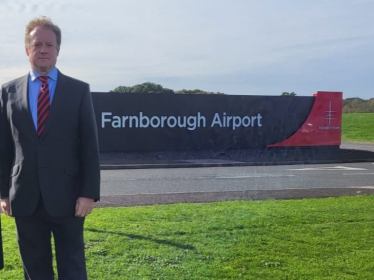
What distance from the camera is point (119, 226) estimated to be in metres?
6.11

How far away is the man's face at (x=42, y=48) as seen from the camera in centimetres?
292

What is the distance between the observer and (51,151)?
2928 millimetres

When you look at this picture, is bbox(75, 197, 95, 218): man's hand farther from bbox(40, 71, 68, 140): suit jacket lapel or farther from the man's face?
the man's face

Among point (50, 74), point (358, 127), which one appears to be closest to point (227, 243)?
point (50, 74)

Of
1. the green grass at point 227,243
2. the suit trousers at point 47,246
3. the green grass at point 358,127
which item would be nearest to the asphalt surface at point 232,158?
the green grass at point 227,243

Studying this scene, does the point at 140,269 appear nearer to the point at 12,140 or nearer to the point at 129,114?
the point at 12,140

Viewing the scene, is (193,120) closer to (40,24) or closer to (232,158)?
(232,158)

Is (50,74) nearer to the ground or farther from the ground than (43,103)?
farther from the ground

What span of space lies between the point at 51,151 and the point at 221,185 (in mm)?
9152

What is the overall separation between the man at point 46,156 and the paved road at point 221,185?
217 inches

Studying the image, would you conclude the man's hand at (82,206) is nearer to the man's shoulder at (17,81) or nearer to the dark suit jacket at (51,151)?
the dark suit jacket at (51,151)

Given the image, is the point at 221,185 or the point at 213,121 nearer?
the point at 221,185

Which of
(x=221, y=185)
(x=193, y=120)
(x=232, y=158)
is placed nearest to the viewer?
(x=221, y=185)

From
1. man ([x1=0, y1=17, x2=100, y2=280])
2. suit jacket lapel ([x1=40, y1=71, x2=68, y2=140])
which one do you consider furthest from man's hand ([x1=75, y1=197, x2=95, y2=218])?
suit jacket lapel ([x1=40, y1=71, x2=68, y2=140])
